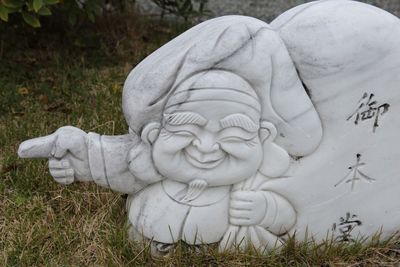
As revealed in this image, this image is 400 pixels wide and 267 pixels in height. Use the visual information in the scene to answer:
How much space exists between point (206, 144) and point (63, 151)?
0.56 meters

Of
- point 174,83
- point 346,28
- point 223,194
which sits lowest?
point 223,194

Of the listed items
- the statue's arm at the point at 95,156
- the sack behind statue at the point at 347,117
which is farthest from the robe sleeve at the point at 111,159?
the sack behind statue at the point at 347,117

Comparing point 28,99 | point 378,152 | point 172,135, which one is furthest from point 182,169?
point 28,99

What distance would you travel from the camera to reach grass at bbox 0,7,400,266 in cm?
273

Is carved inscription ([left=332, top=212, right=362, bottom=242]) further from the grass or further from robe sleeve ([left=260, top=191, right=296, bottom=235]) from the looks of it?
robe sleeve ([left=260, top=191, right=296, bottom=235])

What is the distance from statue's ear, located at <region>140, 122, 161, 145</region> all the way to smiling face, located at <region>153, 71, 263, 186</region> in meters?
0.02

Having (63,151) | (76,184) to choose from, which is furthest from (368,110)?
(76,184)

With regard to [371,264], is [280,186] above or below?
above

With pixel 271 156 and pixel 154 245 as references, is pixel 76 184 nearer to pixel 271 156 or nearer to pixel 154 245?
pixel 154 245

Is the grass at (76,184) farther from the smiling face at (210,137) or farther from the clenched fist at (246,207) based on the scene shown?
the smiling face at (210,137)

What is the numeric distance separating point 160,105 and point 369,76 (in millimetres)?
792

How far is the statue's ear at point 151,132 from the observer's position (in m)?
2.50

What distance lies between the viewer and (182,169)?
2549 mm

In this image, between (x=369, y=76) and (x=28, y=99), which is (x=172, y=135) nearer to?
(x=369, y=76)
